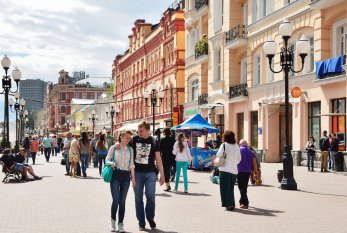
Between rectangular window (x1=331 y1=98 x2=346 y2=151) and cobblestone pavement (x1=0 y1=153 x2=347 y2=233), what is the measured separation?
7246mm

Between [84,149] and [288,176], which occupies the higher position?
[84,149]

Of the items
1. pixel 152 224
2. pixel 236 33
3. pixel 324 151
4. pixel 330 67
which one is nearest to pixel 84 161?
pixel 324 151

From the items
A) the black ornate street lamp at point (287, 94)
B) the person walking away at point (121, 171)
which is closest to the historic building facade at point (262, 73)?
the black ornate street lamp at point (287, 94)

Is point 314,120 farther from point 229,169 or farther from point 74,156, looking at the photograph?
point 229,169

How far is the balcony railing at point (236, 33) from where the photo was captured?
3503 cm

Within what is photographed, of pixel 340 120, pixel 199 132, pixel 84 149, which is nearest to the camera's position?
pixel 84 149

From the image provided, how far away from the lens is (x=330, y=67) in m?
24.7

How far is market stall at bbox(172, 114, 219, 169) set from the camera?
25052 millimetres

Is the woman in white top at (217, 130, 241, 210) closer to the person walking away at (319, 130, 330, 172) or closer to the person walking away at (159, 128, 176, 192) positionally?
the person walking away at (159, 128, 176, 192)

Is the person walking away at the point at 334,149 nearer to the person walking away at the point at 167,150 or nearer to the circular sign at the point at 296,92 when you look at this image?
the circular sign at the point at 296,92

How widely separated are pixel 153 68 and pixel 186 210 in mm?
47745

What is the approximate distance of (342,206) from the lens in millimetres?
12547

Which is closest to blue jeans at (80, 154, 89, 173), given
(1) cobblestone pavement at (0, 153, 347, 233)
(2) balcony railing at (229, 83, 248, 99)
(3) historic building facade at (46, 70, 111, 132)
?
(1) cobblestone pavement at (0, 153, 347, 233)

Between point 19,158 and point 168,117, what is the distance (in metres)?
32.8
